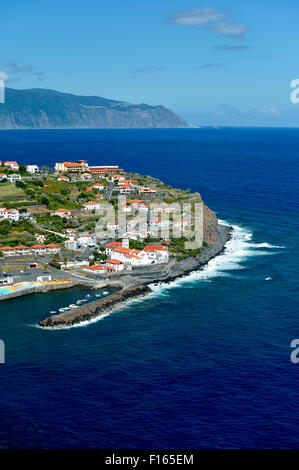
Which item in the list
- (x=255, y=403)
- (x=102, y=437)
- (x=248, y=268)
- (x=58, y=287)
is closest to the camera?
(x=102, y=437)

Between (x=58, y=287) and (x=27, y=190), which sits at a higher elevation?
(x=27, y=190)

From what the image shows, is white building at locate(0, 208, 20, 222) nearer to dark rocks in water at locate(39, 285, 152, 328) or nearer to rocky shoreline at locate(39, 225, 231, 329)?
rocky shoreline at locate(39, 225, 231, 329)

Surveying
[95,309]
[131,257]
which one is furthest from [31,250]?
Answer: [95,309]

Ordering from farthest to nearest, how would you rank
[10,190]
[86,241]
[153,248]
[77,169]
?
[77,169]
[10,190]
[86,241]
[153,248]

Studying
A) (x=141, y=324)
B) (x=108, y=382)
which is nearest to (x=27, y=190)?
(x=141, y=324)

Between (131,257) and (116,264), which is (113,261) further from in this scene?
(131,257)

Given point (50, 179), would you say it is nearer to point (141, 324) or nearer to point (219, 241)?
point (219, 241)
